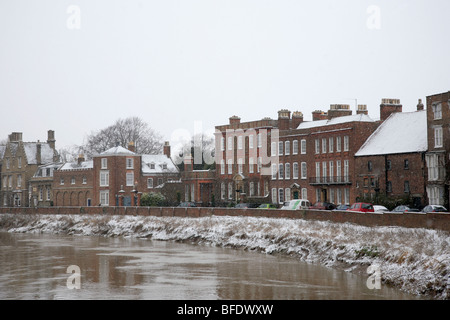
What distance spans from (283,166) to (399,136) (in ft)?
52.3

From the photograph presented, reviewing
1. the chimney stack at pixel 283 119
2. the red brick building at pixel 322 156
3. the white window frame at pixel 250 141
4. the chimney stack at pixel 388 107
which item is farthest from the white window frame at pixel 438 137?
the white window frame at pixel 250 141

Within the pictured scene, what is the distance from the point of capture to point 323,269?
36.4 meters

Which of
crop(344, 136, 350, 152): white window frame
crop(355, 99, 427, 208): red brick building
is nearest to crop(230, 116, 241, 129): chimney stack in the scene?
crop(344, 136, 350, 152): white window frame

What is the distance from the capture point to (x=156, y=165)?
9006 cm

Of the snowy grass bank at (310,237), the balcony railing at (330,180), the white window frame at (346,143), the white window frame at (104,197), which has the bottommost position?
the snowy grass bank at (310,237)

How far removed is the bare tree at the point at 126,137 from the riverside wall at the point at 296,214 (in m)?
37.1

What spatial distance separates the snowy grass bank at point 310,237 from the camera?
29.3 meters

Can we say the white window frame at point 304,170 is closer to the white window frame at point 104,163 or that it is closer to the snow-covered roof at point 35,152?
the white window frame at point 104,163

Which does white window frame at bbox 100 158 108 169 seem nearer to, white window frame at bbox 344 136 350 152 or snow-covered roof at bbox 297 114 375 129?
snow-covered roof at bbox 297 114 375 129

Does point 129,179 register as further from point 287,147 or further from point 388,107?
point 388,107

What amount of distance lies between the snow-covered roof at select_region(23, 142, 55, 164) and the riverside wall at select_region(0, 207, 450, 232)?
Answer: 74.8ft

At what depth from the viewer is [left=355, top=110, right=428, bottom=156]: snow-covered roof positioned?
60353 mm

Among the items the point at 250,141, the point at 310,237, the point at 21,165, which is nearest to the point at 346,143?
the point at 250,141
